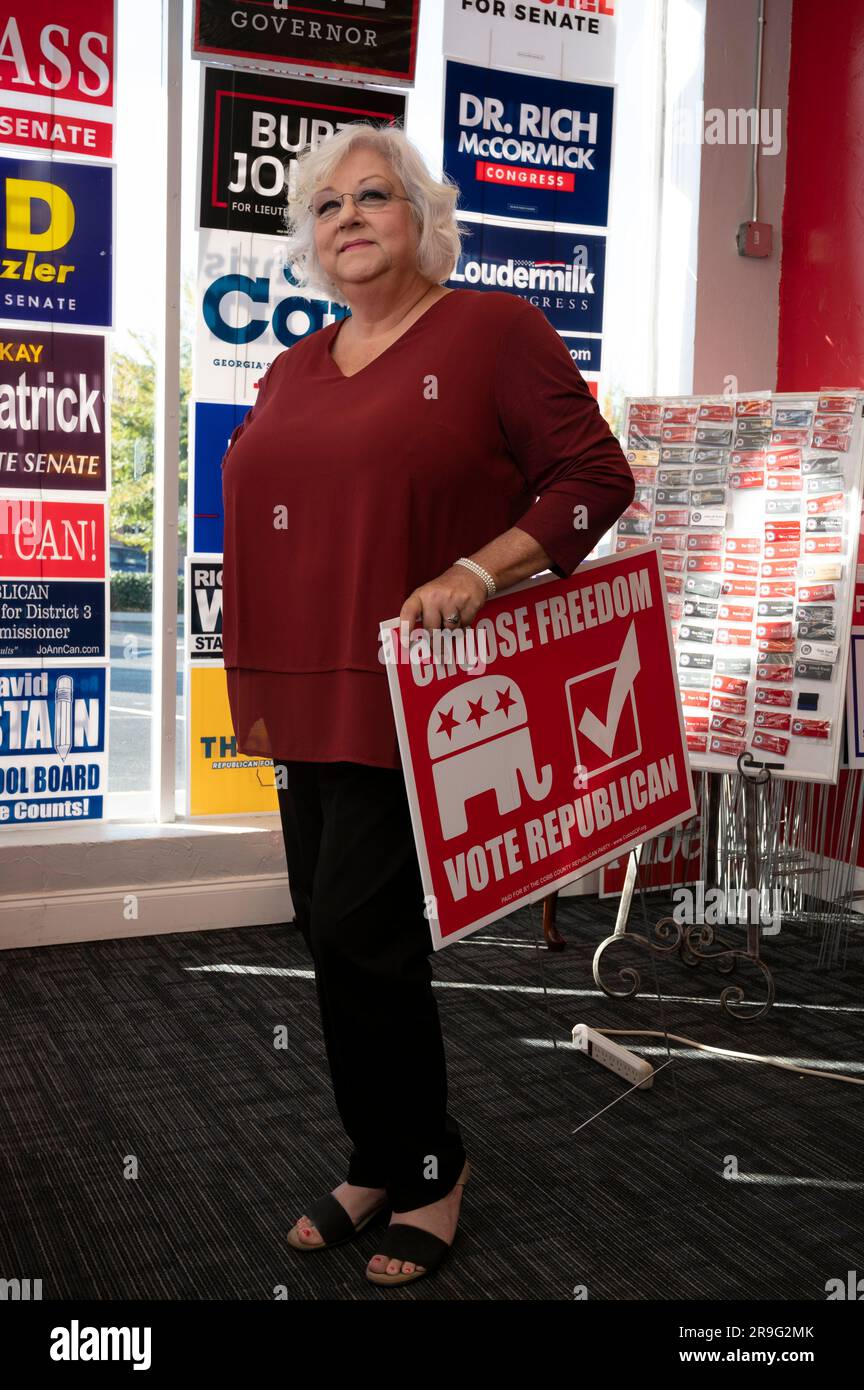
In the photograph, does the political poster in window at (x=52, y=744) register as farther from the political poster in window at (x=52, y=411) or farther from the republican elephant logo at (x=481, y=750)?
the republican elephant logo at (x=481, y=750)

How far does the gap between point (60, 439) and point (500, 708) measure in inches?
86.0

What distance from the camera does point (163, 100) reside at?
369cm

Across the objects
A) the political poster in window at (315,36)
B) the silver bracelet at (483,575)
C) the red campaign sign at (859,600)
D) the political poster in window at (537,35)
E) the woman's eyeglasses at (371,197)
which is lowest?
the red campaign sign at (859,600)

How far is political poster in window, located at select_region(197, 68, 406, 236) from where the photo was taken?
12.2ft

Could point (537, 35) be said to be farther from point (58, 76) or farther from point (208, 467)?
point (208, 467)

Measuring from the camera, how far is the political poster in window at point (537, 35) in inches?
157

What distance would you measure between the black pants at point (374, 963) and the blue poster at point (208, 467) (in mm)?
1990

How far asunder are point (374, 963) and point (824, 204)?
348cm

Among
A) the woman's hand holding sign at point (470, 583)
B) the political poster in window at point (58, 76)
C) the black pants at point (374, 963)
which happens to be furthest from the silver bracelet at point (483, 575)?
the political poster in window at point (58, 76)

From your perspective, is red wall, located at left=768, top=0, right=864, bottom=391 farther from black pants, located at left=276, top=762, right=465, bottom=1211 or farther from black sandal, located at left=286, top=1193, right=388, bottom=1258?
black sandal, located at left=286, top=1193, right=388, bottom=1258

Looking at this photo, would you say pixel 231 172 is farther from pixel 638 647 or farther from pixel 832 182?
pixel 638 647

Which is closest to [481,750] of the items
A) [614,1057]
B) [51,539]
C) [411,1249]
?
[411,1249]

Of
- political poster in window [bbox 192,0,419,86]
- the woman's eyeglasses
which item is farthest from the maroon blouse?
political poster in window [bbox 192,0,419,86]
